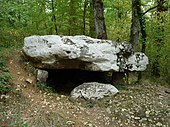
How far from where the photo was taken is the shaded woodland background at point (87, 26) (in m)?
8.16

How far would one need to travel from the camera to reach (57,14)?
32.3 ft


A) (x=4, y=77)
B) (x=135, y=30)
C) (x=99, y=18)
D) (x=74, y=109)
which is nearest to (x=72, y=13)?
(x=99, y=18)

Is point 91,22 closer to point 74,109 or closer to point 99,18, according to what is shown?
point 99,18

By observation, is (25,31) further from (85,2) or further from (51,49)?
(51,49)

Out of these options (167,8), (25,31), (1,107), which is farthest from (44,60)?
(167,8)

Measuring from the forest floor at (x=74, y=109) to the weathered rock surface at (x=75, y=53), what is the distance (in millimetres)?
600

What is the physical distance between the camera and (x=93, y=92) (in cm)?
588

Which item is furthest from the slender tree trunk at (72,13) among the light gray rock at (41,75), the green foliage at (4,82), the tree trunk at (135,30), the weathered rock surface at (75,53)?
the green foliage at (4,82)

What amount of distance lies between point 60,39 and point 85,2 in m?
4.25

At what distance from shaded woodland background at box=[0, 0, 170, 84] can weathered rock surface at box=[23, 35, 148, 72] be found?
1.33 meters

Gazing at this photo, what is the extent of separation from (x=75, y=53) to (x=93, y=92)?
3.35 ft

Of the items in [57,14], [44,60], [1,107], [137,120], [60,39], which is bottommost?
[137,120]

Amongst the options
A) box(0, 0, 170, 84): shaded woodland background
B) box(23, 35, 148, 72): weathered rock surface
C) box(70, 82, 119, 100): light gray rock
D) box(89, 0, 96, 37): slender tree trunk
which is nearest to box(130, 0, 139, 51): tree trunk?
box(0, 0, 170, 84): shaded woodland background

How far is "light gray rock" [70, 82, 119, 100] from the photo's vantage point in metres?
5.82
